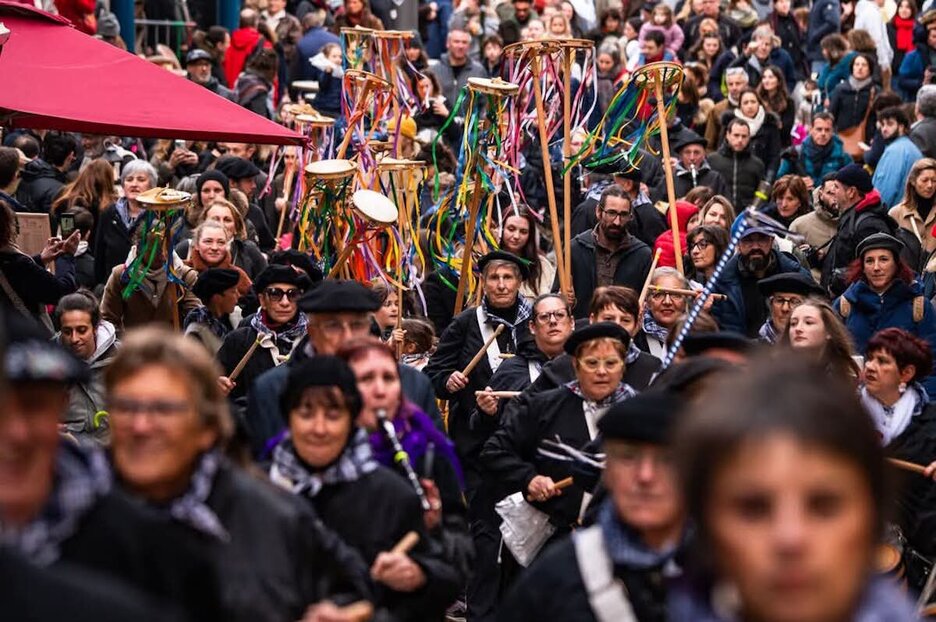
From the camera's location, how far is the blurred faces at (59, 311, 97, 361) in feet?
29.5

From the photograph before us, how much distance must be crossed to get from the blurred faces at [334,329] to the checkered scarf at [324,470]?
1.29 meters

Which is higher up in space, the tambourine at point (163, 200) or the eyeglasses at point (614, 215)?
the tambourine at point (163, 200)

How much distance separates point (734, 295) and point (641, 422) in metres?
6.52

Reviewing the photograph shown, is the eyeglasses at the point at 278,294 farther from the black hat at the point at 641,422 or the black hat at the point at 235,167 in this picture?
the black hat at the point at 235,167

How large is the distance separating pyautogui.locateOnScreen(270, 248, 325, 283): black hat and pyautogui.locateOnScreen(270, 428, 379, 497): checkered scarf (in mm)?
3672

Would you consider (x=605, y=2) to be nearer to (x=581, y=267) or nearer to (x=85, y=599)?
(x=581, y=267)

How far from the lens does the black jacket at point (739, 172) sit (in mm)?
15734

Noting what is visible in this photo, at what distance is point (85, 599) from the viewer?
2324 mm

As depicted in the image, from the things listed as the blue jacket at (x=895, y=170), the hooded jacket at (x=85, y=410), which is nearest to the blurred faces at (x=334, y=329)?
the hooded jacket at (x=85, y=410)

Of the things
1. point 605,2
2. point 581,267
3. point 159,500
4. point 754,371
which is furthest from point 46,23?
point 605,2

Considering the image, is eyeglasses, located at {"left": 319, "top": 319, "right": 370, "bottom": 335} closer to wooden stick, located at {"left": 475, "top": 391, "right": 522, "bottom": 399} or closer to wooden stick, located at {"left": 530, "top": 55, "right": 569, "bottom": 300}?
wooden stick, located at {"left": 475, "top": 391, "right": 522, "bottom": 399}

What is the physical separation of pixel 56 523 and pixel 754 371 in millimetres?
1246

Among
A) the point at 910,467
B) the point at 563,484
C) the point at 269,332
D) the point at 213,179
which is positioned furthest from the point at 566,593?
Result: the point at 213,179

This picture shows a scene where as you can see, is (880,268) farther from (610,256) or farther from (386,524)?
(386,524)
